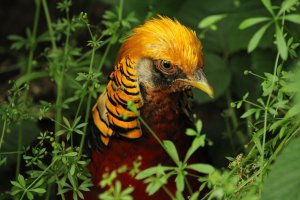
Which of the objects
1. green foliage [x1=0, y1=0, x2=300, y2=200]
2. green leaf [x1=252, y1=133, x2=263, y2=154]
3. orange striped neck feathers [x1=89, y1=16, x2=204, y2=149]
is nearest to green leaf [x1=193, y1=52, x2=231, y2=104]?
green foliage [x1=0, y1=0, x2=300, y2=200]

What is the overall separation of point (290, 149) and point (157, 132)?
1176 millimetres

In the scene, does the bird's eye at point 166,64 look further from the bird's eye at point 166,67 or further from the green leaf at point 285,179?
the green leaf at point 285,179

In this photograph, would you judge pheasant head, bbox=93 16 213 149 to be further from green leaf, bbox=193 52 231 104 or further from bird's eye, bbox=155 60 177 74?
green leaf, bbox=193 52 231 104

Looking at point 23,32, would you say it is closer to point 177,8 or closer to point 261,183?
point 177,8

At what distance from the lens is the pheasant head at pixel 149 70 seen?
332 centimetres

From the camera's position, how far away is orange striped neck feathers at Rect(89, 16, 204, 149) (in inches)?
131

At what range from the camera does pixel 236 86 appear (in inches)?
199

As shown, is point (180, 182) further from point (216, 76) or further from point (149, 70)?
point (216, 76)

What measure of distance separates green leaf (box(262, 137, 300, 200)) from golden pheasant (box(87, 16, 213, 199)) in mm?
947

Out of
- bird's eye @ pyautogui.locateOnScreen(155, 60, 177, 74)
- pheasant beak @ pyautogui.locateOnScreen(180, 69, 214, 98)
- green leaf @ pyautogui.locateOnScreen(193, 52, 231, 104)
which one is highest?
bird's eye @ pyautogui.locateOnScreen(155, 60, 177, 74)

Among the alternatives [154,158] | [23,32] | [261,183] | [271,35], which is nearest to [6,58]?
A: [23,32]

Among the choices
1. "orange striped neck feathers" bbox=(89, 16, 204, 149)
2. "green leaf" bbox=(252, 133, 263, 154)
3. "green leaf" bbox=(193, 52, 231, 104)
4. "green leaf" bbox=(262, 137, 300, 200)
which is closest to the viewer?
"green leaf" bbox=(262, 137, 300, 200)

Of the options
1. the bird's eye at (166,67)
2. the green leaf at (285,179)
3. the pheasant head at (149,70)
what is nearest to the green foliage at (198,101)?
the green leaf at (285,179)

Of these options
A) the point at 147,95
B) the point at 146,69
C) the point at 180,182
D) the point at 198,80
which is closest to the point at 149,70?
the point at 146,69
